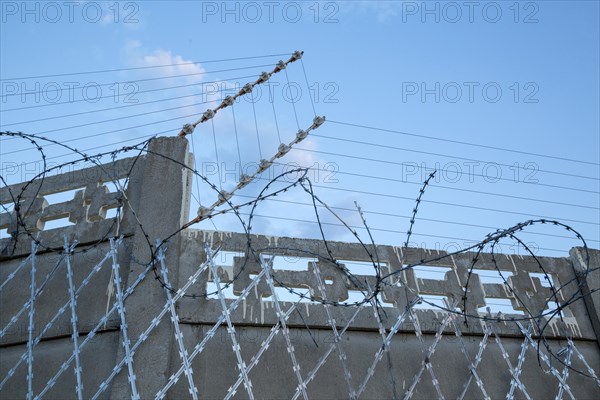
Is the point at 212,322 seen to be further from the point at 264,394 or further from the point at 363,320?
the point at 363,320

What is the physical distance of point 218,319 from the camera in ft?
16.9

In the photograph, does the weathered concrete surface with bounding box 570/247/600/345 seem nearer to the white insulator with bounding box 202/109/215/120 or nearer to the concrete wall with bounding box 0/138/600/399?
the concrete wall with bounding box 0/138/600/399

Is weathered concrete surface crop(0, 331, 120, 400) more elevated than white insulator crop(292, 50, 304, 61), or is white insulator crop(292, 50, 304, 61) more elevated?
white insulator crop(292, 50, 304, 61)

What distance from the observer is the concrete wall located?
198 inches

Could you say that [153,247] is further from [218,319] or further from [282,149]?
[282,149]

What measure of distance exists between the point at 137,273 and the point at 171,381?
1040 millimetres

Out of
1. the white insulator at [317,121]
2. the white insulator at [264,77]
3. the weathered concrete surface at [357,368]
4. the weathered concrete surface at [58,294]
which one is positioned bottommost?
the weathered concrete surface at [357,368]

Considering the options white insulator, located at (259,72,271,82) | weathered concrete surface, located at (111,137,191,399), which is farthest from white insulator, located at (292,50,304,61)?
weathered concrete surface, located at (111,137,191,399)

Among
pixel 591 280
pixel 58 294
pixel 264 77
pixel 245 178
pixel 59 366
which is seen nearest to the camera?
pixel 59 366

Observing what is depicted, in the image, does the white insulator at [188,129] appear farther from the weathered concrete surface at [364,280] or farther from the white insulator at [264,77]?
the weathered concrete surface at [364,280]

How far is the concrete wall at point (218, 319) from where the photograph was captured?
503cm

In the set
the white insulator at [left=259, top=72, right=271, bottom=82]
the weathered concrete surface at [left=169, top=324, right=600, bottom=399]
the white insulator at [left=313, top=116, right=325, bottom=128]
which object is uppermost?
the white insulator at [left=259, top=72, right=271, bottom=82]

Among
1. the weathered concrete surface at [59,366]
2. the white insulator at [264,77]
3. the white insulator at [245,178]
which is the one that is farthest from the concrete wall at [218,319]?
the white insulator at [264,77]

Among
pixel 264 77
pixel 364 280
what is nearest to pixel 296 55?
pixel 264 77
